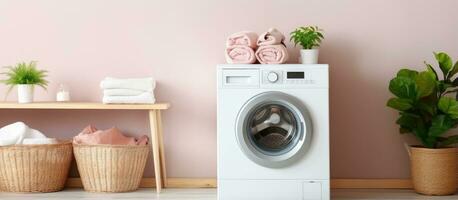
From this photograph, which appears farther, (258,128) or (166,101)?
(166,101)

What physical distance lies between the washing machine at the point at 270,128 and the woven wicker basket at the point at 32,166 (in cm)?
101

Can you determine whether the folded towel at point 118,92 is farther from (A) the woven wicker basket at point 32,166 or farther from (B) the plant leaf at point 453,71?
(B) the plant leaf at point 453,71

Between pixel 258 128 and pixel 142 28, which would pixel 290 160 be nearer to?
pixel 258 128

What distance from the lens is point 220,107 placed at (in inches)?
Result: 146

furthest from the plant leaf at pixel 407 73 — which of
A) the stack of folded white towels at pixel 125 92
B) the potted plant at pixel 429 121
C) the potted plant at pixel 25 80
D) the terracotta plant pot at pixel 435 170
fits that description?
the potted plant at pixel 25 80

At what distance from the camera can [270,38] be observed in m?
3.80

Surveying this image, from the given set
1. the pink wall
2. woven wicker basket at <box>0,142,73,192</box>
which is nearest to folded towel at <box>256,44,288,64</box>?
the pink wall

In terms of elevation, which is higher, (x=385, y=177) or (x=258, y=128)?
(x=258, y=128)

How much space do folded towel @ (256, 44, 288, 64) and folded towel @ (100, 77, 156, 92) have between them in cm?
68

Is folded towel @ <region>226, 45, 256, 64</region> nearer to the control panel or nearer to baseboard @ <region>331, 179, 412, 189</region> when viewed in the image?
the control panel

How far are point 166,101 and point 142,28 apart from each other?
0.48 meters

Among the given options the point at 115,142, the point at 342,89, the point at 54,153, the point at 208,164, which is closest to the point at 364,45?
the point at 342,89

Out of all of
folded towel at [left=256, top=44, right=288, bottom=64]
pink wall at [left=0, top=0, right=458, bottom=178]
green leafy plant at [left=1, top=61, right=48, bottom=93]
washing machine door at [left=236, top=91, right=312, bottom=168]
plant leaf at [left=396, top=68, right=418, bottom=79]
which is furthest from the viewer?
pink wall at [left=0, top=0, right=458, bottom=178]

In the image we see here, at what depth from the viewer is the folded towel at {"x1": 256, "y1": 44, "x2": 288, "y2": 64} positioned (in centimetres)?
378
